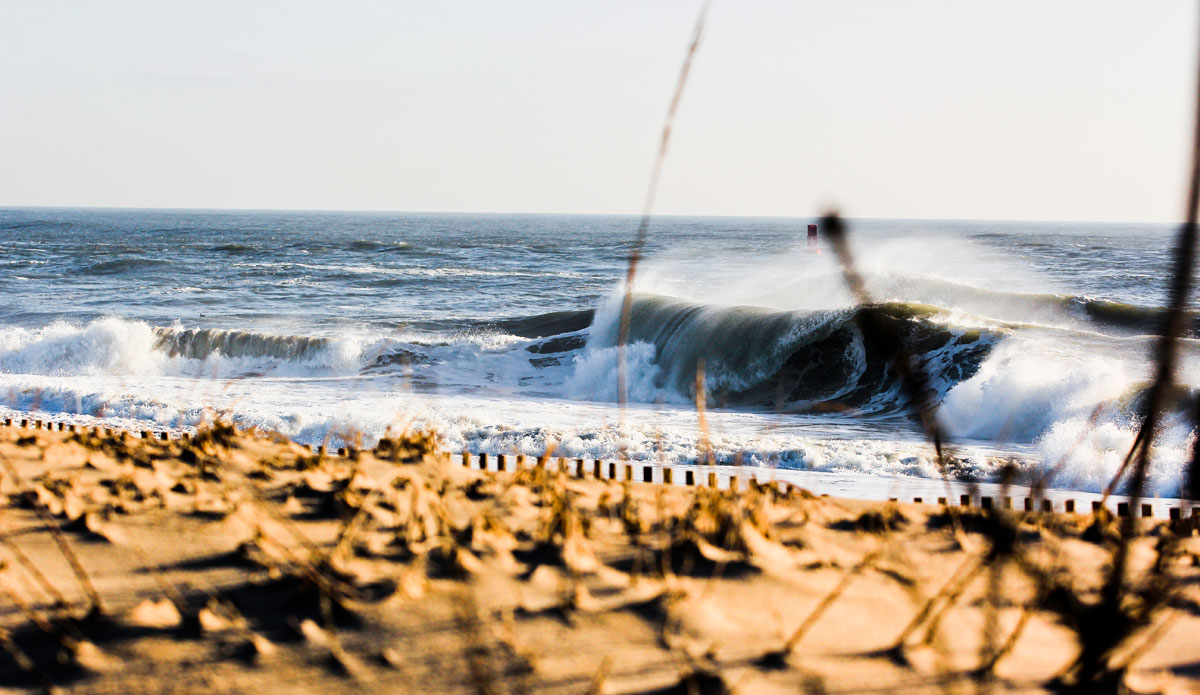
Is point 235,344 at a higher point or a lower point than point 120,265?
lower

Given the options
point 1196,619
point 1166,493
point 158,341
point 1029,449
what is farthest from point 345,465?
point 158,341

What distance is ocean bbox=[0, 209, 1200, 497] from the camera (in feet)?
31.4

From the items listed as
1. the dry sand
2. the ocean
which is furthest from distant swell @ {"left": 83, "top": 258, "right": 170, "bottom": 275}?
the dry sand

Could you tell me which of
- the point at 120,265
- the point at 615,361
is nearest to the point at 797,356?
the point at 615,361

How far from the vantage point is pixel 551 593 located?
2.83 m

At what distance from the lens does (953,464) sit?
28.3 feet

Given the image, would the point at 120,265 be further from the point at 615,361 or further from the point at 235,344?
the point at 615,361

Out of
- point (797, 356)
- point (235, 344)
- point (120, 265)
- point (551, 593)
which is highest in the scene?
point (120, 265)

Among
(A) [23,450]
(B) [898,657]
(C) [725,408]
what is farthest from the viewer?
(C) [725,408]

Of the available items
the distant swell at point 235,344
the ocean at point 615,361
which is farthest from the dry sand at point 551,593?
the distant swell at point 235,344

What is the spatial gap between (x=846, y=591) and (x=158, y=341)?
19543mm

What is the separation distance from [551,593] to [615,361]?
1393cm

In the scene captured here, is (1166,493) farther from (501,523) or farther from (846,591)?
(501,523)

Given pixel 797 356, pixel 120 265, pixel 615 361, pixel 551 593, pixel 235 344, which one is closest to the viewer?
pixel 551 593
